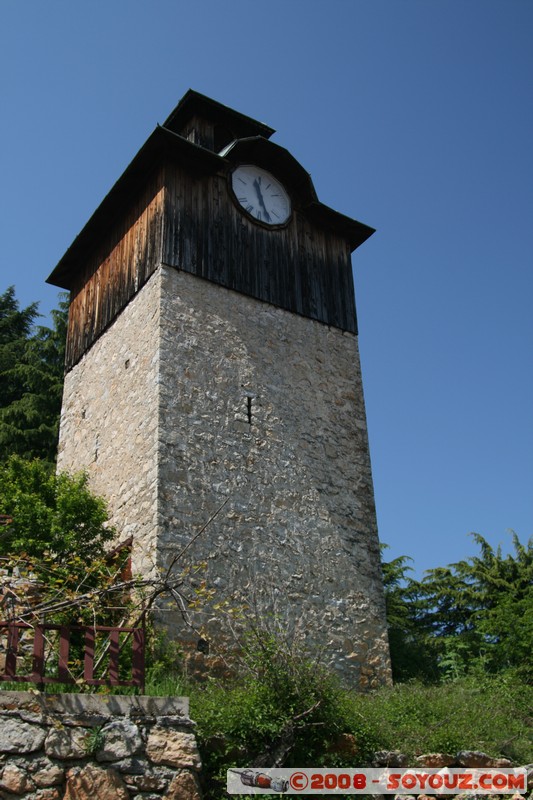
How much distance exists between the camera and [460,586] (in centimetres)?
1694

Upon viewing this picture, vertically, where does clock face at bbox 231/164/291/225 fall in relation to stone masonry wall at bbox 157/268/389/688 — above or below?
above

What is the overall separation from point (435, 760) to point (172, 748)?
10.4 feet

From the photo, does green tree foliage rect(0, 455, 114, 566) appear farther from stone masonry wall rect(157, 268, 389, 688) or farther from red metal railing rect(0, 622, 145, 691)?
red metal railing rect(0, 622, 145, 691)

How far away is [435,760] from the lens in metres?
8.37

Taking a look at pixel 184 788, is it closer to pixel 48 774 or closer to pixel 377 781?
pixel 48 774

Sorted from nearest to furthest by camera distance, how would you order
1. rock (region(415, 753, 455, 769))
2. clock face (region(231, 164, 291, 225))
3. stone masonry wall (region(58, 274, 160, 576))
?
rock (region(415, 753, 455, 769)), stone masonry wall (region(58, 274, 160, 576)), clock face (region(231, 164, 291, 225))

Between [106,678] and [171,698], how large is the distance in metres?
0.62

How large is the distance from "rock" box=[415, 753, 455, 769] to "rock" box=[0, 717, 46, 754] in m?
4.09

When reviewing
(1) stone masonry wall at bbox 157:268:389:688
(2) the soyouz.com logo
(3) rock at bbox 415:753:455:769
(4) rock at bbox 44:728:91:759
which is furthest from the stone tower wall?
(4) rock at bbox 44:728:91:759

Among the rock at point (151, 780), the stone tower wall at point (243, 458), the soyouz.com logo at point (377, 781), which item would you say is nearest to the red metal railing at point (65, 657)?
the rock at point (151, 780)

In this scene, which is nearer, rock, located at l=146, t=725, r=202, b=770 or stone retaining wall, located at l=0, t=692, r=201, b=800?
stone retaining wall, located at l=0, t=692, r=201, b=800

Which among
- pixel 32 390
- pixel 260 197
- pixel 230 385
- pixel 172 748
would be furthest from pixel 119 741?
pixel 32 390

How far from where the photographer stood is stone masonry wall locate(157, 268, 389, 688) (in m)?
11.1

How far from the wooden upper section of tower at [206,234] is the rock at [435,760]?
7.91 metres
